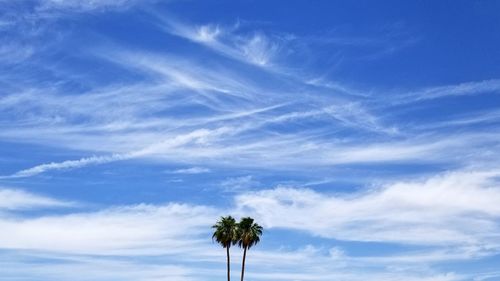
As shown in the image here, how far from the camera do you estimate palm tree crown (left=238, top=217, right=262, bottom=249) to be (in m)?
51.5

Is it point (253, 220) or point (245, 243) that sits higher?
point (253, 220)

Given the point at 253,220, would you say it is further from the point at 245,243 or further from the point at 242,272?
the point at 242,272

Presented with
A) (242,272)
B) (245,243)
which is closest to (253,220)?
(245,243)

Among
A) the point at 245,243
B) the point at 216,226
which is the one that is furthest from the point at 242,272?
the point at 216,226

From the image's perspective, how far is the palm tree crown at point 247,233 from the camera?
51500 mm

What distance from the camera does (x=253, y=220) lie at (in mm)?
52031

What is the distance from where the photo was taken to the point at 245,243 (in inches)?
2035

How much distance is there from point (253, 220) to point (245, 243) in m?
3.56

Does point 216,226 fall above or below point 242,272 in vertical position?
above

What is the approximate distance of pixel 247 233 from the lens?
51.5m

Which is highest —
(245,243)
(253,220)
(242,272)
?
(253,220)

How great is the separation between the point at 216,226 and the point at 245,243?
499 centimetres

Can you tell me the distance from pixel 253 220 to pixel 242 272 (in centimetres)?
809

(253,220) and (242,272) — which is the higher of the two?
(253,220)
